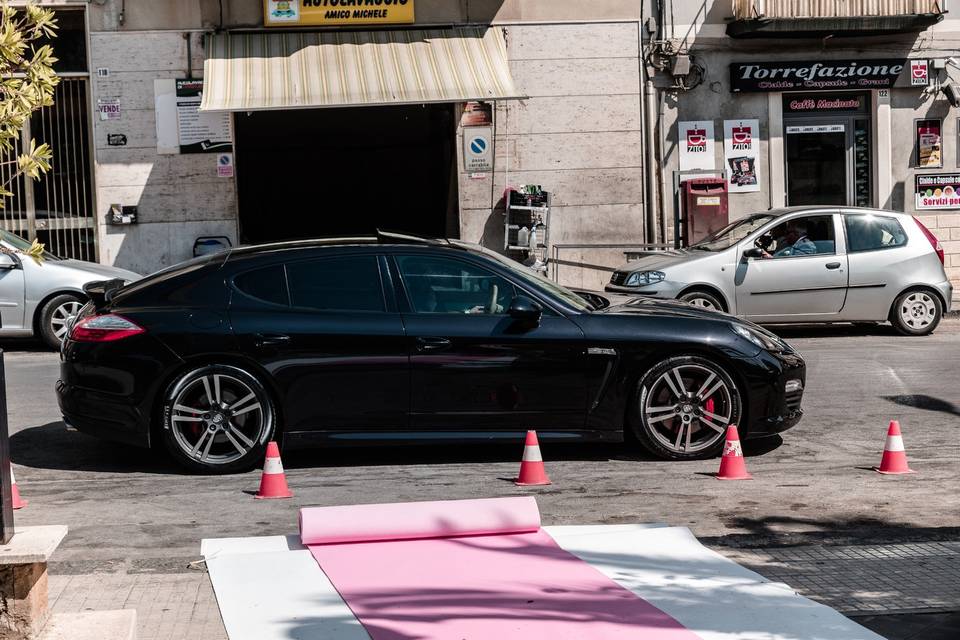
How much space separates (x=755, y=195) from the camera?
67.4 ft

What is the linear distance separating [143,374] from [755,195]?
14398mm

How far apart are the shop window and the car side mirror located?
295 inches

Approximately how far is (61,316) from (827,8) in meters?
12.2

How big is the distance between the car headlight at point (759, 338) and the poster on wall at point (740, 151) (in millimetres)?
12246

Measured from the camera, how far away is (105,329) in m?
8.00

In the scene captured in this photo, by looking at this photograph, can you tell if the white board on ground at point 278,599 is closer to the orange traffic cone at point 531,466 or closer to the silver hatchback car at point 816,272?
the orange traffic cone at point 531,466

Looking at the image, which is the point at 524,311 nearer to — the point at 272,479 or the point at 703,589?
the point at 272,479

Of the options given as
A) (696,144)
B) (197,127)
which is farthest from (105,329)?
(696,144)

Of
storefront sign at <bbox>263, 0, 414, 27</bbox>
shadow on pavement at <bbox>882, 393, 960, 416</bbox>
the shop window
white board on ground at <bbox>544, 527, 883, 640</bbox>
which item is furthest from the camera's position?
storefront sign at <bbox>263, 0, 414, 27</bbox>

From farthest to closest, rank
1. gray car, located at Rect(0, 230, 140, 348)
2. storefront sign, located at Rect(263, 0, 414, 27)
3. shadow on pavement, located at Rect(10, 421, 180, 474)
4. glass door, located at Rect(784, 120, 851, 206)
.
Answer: glass door, located at Rect(784, 120, 851, 206)
storefront sign, located at Rect(263, 0, 414, 27)
gray car, located at Rect(0, 230, 140, 348)
shadow on pavement, located at Rect(10, 421, 180, 474)

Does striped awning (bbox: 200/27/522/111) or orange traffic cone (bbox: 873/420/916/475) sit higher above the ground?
striped awning (bbox: 200/27/522/111)

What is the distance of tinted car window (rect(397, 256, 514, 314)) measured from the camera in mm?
8148

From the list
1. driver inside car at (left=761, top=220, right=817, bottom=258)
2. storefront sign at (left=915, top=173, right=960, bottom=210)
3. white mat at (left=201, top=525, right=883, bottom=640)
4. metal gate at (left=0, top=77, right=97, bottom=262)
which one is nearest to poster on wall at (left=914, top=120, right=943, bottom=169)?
storefront sign at (left=915, top=173, right=960, bottom=210)

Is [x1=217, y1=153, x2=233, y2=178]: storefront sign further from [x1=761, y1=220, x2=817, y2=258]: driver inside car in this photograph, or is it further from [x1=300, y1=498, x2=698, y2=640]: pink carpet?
[x1=300, y1=498, x2=698, y2=640]: pink carpet
